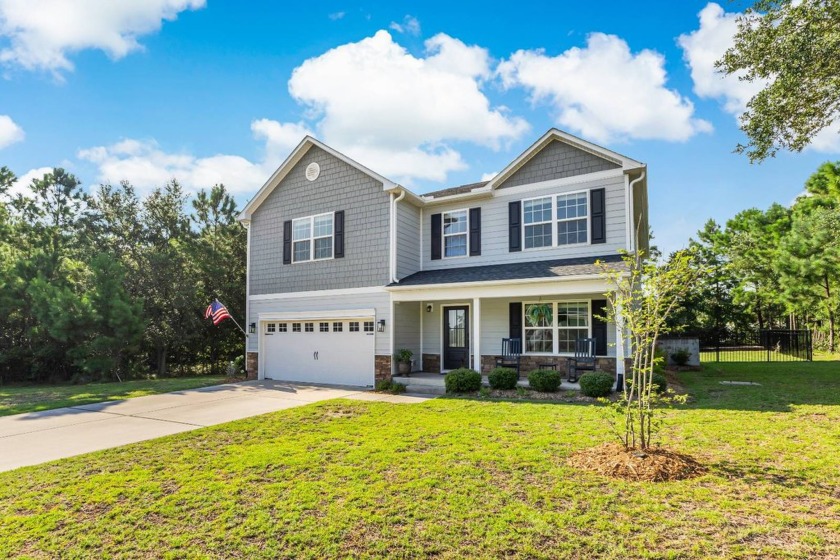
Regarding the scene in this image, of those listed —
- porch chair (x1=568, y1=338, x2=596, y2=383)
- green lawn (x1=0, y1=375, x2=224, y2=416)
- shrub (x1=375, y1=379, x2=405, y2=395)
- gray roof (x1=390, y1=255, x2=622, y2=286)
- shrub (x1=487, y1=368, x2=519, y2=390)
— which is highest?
gray roof (x1=390, y1=255, x2=622, y2=286)

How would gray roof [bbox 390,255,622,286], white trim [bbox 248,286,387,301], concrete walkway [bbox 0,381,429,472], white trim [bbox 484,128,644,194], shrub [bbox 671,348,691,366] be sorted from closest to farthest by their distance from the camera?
concrete walkway [bbox 0,381,429,472] → gray roof [bbox 390,255,622,286] → white trim [bbox 484,128,644,194] → white trim [bbox 248,286,387,301] → shrub [bbox 671,348,691,366]

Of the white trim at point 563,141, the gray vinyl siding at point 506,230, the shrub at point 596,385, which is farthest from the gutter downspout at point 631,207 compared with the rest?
the shrub at point 596,385

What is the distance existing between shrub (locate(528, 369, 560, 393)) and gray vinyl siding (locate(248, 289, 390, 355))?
418 centimetres

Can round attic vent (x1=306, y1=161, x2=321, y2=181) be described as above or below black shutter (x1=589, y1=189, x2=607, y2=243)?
above

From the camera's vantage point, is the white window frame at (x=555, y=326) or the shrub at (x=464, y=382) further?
the white window frame at (x=555, y=326)

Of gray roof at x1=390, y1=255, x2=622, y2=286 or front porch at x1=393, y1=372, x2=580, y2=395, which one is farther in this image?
front porch at x1=393, y1=372, x2=580, y2=395

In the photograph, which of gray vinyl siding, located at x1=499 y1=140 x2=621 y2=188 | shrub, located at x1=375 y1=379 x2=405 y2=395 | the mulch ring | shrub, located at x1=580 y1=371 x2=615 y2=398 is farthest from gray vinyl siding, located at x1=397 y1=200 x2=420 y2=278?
the mulch ring

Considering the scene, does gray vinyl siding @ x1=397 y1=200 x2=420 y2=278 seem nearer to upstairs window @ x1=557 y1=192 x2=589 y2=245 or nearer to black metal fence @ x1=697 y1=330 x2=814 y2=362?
upstairs window @ x1=557 y1=192 x2=589 y2=245

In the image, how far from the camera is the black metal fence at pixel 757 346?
19.8 m

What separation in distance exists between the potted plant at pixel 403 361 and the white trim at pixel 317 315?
131cm

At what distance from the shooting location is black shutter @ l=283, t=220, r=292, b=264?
15.4 metres

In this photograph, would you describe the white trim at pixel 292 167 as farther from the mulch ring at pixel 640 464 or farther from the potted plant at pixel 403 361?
the mulch ring at pixel 640 464

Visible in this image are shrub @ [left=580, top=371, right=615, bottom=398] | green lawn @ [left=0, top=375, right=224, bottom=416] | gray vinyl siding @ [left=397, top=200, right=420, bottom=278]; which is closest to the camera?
shrub @ [left=580, top=371, right=615, bottom=398]

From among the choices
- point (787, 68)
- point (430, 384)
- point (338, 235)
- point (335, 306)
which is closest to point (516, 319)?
point (430, 384)
